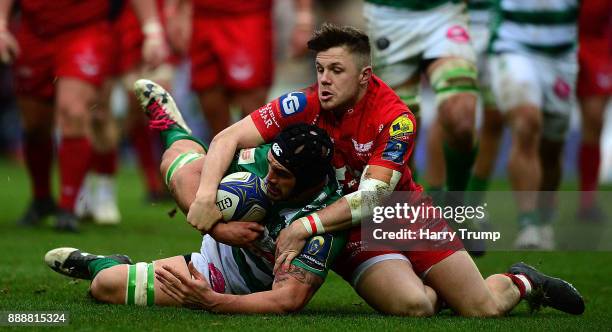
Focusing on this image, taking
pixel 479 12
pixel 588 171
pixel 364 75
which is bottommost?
pixel 588 171

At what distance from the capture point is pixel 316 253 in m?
5.16

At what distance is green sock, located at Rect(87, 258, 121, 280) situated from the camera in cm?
570

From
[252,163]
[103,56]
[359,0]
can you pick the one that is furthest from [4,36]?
[359,0]

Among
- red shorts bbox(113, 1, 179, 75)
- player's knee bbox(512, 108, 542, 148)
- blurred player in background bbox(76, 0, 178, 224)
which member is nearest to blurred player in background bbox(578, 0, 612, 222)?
player's knee bbox(512, 108, 542, 148)

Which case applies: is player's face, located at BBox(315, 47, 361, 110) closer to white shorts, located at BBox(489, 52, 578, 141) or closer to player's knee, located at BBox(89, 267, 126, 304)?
player's knee, located at BBox(89, 267, 126, 304)

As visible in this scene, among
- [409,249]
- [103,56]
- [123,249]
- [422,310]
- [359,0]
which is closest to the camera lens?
[422,310]

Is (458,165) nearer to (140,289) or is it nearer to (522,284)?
(522,284)

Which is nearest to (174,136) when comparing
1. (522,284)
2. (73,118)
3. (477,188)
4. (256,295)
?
(256,295)

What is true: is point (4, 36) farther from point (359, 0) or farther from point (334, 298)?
point (359, 0)

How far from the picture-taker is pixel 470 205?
8.34 m

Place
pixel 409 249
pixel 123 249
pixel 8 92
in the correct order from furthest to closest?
pixel 8 92 → pixel 123 249 → pixel 409 249

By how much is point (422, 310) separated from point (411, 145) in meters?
0.79

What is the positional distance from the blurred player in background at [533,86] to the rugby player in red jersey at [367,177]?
7.81 feet

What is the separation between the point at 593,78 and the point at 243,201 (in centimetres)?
571
